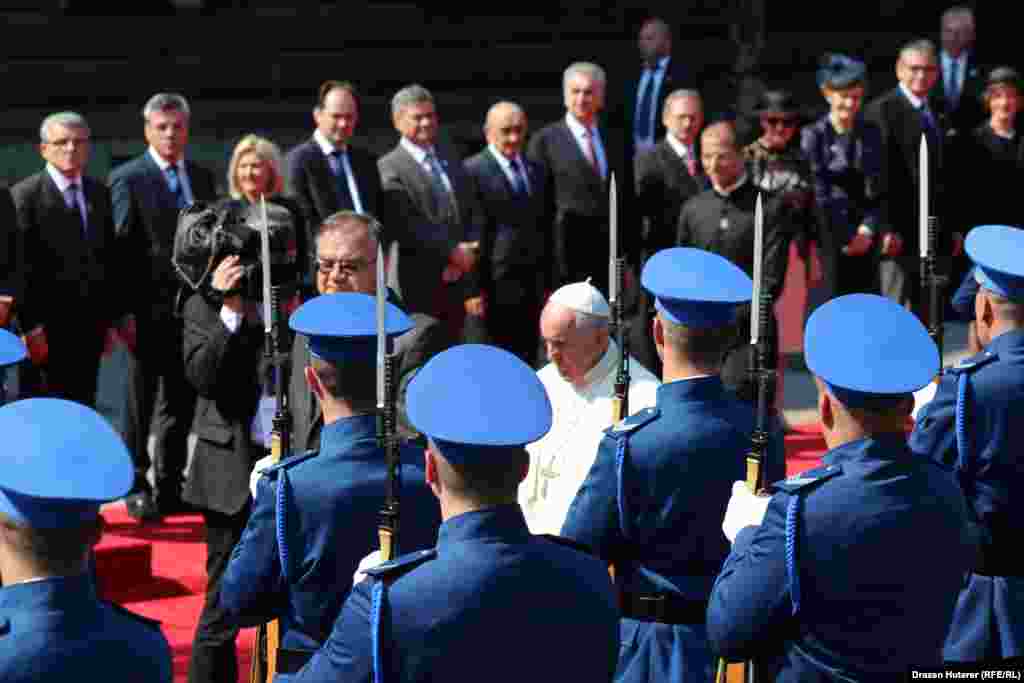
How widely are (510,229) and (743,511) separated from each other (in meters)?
6.21

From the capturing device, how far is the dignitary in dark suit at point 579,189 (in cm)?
1098

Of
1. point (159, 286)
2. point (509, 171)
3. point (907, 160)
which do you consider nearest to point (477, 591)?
point (159, 286)

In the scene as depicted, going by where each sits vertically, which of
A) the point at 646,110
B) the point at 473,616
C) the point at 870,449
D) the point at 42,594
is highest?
the point at 646,110

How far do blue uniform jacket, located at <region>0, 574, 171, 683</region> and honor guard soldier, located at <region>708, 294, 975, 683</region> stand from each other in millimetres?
1380

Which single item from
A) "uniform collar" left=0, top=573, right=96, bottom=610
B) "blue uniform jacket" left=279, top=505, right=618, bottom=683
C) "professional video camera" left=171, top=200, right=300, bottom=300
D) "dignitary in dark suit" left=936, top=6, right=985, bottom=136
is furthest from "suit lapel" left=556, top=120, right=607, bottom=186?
"uniform collar" left=0, top=573, right=96, bottom=610

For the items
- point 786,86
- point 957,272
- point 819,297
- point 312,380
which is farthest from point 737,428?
point 786,86

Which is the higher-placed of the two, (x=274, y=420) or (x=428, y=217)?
(x=428, y=217)

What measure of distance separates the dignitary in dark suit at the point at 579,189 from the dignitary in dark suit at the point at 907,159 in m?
1.61

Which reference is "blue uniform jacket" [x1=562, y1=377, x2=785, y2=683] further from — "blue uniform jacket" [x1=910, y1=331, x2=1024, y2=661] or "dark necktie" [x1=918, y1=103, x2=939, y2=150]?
"dark necktie" [x1=918, y1=103, x2=939, y2=150]

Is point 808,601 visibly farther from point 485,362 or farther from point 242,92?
point 242,92

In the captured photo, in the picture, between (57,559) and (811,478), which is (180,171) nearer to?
(811,478)

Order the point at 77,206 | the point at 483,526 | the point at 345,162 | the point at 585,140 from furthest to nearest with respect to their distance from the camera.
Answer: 1. the point at 585,140
2. the point at 345,162
3. the point at 77,206
4. the point at 483,526

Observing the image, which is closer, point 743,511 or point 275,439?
point 743,511

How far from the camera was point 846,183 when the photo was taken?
37.2ft
